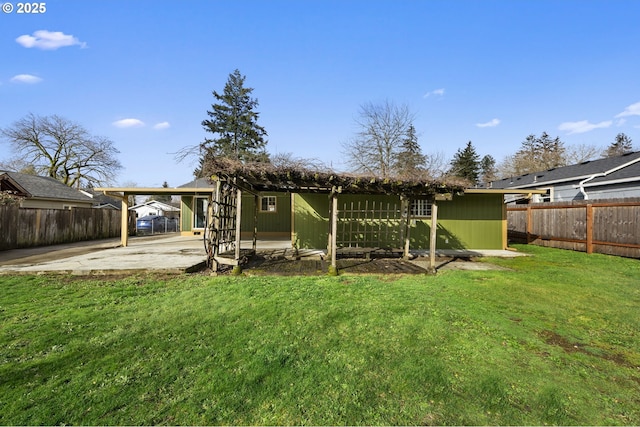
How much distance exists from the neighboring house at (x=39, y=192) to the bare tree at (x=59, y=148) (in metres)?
10.9

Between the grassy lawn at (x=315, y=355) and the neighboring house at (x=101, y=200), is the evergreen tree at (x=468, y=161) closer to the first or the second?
the grassy lawn at (x=315, y=355)

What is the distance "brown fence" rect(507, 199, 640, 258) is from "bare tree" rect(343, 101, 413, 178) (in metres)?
11.8

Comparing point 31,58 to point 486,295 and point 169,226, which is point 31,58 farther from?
point 169,226

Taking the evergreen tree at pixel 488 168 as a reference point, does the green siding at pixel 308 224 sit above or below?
below

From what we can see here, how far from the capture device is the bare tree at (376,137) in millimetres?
22250

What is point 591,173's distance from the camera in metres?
14.3

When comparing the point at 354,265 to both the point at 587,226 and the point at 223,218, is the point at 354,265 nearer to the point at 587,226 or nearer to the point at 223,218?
the point at 223,218

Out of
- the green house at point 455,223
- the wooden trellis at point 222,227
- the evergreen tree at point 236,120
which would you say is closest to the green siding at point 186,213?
the green house at point 455,223

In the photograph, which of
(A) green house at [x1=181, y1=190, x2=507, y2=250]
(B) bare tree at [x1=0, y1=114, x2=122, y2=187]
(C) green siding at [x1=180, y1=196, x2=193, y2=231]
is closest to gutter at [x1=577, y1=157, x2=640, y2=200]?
(A) green house at [x1=181, y1=190, x2=507, y2=250]

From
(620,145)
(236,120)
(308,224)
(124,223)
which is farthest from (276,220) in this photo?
(620,145)

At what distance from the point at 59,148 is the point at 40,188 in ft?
44.7

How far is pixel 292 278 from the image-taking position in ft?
18.7

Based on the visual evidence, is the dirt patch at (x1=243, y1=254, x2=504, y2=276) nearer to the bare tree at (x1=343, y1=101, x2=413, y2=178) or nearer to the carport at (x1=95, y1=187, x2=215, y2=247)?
the carport at (x1=95, y1=187, x2=215, y2=247)

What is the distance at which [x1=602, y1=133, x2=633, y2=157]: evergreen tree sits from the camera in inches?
1223
